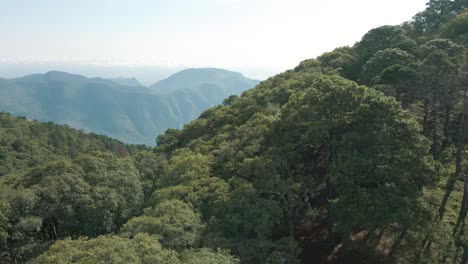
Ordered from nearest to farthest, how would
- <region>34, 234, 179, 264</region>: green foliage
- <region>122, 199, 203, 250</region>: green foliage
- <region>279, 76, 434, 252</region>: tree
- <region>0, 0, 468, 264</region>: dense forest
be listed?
<region>34, 234, 179, 264</region>: green foliage → <region>0, 0, 468, 264</region>: dense forest → <region>279, 76, 434, 252</region>: tree → <region>122, 199, 203, 250</region>: green foliage

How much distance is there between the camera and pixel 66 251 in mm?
16938

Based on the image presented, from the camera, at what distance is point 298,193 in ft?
74.0

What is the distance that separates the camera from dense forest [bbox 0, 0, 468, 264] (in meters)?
18.5

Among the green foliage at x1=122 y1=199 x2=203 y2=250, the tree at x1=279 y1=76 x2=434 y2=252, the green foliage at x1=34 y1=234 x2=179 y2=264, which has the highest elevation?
the tree at x1=279 y1=76 x2=434 y2=252

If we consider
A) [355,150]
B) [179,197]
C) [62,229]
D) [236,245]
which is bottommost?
[62,229]

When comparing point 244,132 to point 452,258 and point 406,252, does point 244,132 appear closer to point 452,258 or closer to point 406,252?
point 406,252

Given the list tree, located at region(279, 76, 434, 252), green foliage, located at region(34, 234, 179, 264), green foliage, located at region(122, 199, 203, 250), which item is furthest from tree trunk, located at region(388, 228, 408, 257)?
green foliage, located at region(34, 234, 179, 264)

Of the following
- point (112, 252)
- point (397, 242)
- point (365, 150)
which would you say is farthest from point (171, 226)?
point (397, 242)

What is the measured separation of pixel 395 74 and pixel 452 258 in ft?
51.1

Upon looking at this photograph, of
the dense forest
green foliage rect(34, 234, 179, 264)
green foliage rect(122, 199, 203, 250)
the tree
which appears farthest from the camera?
green foliage rect(122, 199, 203, 250)

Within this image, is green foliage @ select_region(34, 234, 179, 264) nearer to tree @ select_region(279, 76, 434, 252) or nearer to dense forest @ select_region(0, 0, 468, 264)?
dense forest @ select_region(0, 0, 468, 264)

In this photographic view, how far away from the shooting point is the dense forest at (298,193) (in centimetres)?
1848

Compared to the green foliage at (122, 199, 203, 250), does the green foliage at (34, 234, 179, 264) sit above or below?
above

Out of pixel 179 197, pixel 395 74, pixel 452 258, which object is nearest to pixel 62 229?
pixel 179 197
